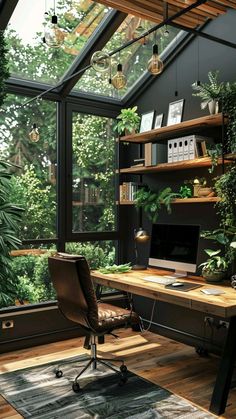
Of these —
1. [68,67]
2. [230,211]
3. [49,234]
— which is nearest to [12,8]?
[68,67]

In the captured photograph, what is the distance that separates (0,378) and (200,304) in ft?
5.98

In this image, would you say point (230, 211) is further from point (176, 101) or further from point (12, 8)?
point (12, 8)

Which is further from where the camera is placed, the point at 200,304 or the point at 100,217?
the point at 100,217

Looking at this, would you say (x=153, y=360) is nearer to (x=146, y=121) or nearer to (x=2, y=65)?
(x=146, y=121)

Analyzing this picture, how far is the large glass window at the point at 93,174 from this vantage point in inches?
187

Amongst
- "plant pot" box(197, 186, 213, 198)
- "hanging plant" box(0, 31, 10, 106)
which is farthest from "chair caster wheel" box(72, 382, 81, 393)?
"hanging plant" box(0, 31, 10, 106)

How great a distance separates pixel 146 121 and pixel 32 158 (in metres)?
1.35

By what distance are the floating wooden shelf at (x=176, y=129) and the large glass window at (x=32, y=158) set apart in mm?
867

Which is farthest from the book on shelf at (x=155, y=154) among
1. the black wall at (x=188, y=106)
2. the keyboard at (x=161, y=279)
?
the keyboard at (x=161, y=279)

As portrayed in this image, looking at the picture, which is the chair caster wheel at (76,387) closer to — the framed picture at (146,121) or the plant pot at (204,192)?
the plant pot at (204,192)

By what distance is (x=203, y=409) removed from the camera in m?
2.84

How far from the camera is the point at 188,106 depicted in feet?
14.0

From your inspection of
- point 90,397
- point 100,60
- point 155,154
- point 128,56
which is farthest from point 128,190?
point 90,397

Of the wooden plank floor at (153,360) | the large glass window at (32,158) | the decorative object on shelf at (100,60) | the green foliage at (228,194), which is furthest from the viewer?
the large glass window at (32,158)
